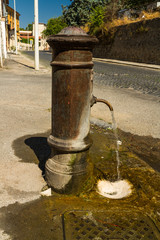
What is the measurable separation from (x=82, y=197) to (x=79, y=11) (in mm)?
38977

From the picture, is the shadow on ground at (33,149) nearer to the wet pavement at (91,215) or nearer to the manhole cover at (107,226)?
the wet pavement at (91,215)

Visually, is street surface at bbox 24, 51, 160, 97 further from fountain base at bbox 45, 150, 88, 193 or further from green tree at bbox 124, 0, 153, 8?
green tree at bbox 124, 0, 153, 8

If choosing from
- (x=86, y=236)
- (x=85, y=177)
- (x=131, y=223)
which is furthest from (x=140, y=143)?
(x=86, y=236)

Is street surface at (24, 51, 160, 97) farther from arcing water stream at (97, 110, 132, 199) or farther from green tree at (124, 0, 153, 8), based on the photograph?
green tree at (124, 0, 153, 8)

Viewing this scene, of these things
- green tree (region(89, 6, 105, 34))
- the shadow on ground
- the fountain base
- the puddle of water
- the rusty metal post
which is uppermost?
green tree (region(89, 6, 105, 34))

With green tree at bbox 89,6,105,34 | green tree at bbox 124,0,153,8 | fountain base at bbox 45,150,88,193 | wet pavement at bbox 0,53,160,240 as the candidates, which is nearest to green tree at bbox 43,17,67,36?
green tree at bbox 89,6,105,34

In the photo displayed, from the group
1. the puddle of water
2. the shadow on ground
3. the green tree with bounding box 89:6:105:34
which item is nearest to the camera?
the puddle of water

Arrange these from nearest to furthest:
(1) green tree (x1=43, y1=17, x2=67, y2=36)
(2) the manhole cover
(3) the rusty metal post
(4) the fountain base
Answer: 1. (2) the manhole cover
2. (3) the rusty metal post
3. (4) the fountain base
4. (1) green tree (x1=43, y1=17, x2=67, y2=36)

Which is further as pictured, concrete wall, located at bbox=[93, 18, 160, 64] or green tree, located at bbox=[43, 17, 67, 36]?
green tree, located at bbox=[43, 17, 67, 36]

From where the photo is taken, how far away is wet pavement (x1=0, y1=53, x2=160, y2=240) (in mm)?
1678

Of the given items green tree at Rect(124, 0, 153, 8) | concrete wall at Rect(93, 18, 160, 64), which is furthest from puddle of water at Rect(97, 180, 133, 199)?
green tree at Rect(124, 0, 153, 8)

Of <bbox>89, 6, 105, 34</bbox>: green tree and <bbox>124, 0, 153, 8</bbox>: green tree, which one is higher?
<bbox>124, 0, 153, 8</bbox>: green tree

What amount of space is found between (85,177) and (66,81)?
916 mm

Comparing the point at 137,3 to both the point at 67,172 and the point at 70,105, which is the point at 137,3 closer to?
the point at 70,105
